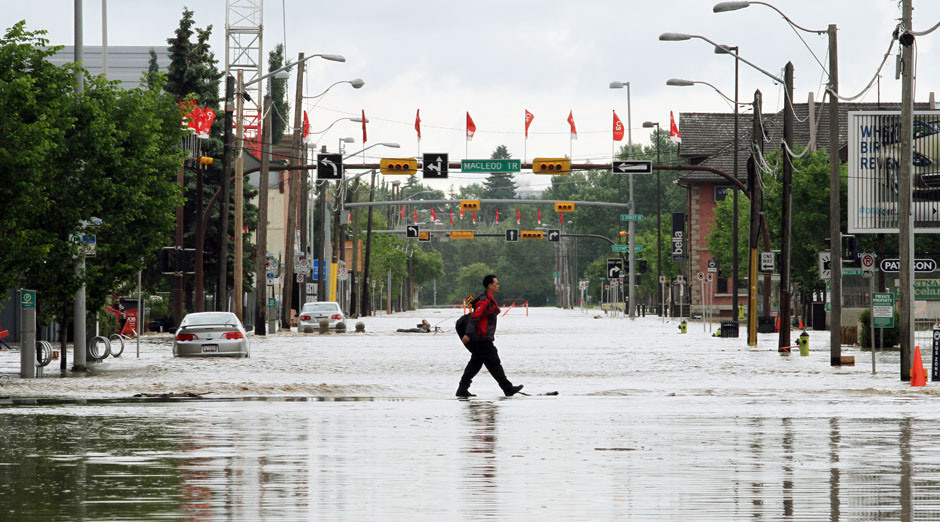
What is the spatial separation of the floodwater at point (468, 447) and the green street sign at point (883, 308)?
1.03m

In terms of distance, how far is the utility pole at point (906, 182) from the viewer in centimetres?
2530

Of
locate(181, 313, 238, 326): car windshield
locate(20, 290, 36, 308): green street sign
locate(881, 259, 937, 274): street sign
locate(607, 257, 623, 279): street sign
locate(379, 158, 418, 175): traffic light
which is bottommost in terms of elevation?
locate(181, 313, 238, 326): car windshield

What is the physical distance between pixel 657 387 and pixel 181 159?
11258 millimetres

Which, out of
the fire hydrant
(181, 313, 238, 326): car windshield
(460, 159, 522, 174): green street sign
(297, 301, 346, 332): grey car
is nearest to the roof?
(460, 159, 522, 174): green street sign

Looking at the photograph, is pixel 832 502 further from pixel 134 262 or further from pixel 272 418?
pixel 134 262

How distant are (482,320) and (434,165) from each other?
39.8 meters

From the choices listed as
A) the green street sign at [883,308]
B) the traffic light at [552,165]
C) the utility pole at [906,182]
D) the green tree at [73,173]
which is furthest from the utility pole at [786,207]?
the traffic light at [552,165]

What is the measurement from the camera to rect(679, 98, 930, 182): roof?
101312mm

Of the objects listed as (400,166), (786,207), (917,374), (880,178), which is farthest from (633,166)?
(917,374)

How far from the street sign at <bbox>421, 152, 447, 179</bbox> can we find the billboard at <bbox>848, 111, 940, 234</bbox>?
26529 mm

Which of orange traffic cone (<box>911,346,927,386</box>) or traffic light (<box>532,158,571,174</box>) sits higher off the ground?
traffic light (<box>532,158,571,174</box>)

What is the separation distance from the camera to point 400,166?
208 ft

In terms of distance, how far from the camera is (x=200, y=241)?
49.6 m

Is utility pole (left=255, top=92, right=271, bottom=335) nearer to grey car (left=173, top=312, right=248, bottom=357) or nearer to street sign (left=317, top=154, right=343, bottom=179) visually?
street sign (left=317, top=154, right=343, bottom=179)
